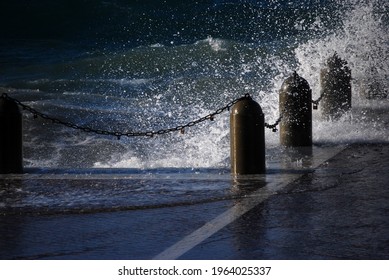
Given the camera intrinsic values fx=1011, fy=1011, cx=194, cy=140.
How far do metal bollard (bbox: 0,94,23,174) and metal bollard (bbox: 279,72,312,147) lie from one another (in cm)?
351

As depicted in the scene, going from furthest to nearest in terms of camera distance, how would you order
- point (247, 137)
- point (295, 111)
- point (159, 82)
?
point (159, 82), point (295, 111), point (247, 137)

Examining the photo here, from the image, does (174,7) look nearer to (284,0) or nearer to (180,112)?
(284,0)

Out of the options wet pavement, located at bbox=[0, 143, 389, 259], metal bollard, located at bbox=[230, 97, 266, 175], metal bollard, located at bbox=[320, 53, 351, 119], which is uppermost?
metal bollard, located at bbox=[320, 53, 351, 119]

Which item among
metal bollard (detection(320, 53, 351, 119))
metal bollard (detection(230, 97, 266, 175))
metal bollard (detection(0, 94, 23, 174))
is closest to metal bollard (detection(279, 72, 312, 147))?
metal bollard (detection(230, 97, 266, 175))

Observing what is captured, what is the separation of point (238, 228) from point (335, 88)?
7970mm

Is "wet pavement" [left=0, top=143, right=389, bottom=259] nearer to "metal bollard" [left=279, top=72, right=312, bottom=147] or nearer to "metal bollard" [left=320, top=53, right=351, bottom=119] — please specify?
"metal bollard" [left=279, top=72, right=312, bottom=147]

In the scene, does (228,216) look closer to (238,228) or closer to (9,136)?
(238,228)

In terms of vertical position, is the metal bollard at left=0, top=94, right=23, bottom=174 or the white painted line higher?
the metal bollard at left=0, top=94, right=23, bottom=174

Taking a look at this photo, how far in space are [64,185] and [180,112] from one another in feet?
35.0

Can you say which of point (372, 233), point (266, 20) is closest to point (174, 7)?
point (266, 20)

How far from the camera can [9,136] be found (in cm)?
1148

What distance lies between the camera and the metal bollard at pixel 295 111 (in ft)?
42.6

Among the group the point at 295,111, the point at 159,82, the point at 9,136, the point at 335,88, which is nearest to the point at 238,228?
the point at 9,136

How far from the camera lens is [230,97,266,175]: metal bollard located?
10.9 meters
